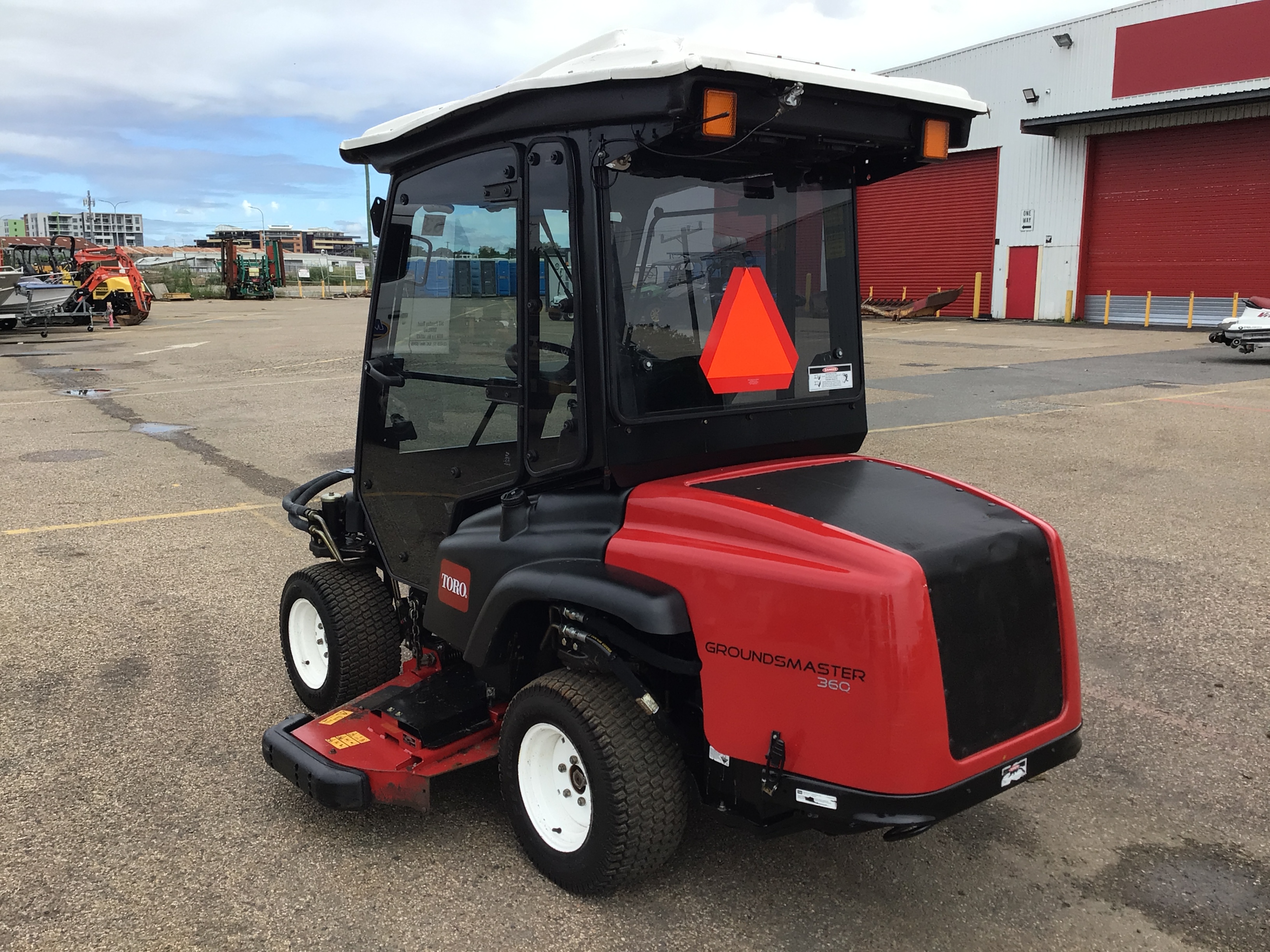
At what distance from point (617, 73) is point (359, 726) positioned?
220cm

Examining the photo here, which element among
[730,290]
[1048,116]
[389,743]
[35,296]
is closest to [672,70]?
[730,290]

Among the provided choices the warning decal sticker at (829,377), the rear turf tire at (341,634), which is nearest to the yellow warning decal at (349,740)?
the rear turf tire at (341,634)

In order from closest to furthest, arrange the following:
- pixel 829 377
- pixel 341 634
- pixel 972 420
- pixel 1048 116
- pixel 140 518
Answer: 1. pixel 829 377
2. pixel 341 634
3. pixel 140 518
4. pixel 972 420
5. pixel 1048 116

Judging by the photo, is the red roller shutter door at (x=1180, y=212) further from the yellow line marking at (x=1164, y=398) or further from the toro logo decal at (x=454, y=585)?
the toro logo decal at (x=454, y=585)

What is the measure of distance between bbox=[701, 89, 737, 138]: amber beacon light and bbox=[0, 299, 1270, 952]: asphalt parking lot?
6.79 feet

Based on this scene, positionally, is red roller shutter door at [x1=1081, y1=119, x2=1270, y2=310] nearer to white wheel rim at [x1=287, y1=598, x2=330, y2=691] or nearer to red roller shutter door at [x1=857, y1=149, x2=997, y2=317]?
red roller shutter door at [x1=857, y1=149, x2=997, y2=317]

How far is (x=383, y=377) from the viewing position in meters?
3.64

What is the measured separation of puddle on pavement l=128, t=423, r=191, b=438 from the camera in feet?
37.6

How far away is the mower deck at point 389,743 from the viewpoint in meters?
3.10

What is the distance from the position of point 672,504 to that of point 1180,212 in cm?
2817

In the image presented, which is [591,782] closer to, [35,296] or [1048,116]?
[35,296]

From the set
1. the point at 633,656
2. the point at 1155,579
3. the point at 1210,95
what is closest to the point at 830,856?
the point at 633,656

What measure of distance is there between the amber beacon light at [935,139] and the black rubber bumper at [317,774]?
2495 mm

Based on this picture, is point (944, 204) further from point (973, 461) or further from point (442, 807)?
point (442, 807)
